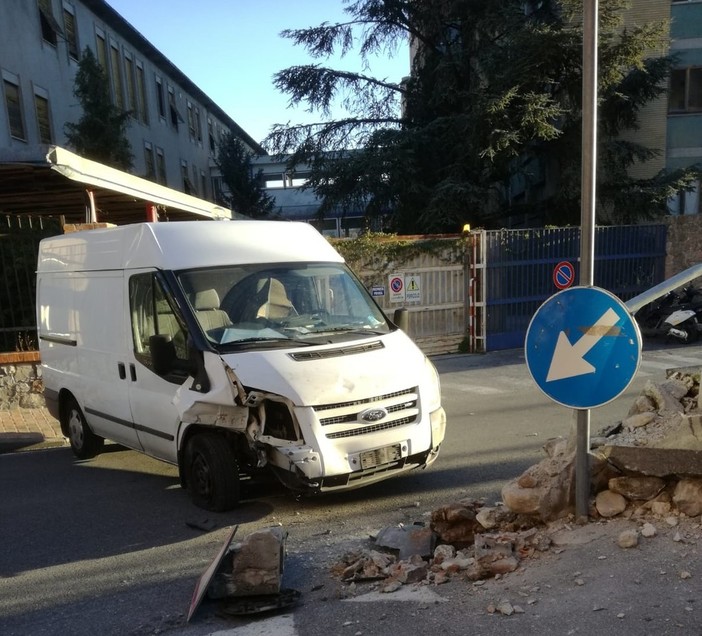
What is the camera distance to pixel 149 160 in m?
→ 30.3

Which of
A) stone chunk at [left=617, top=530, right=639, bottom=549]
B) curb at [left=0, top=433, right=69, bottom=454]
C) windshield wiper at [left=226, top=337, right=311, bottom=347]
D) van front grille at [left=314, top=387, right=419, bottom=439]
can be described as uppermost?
windshield wiper at [left=226, top=337, right=311, bottom=347]

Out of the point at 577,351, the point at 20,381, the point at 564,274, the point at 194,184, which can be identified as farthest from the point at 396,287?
the point at 194,184

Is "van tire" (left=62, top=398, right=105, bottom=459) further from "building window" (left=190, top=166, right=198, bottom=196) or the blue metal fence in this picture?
"building window" (left=190, top=166, right=198, bottom=196)

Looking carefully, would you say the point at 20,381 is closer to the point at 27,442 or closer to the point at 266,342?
the point at 27,442

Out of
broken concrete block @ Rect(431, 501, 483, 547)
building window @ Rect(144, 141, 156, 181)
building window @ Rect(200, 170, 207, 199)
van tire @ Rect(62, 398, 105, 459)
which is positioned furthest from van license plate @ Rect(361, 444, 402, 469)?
building window @ Rect(200, 170, 207, 199)

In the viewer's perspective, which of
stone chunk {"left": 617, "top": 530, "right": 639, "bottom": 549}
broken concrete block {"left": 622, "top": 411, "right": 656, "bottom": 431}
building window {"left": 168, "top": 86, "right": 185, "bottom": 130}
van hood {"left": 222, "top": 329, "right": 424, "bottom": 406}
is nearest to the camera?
stone chunk {"left": 617, "top": 530, "right": 639, "bottom": 549}

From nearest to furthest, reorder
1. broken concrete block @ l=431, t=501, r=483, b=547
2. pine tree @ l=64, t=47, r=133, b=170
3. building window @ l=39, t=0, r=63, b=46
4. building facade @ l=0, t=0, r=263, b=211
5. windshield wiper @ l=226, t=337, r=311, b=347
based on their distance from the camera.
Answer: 1. broken concrete block @ l=431, t=501, r=483, b=547
2. windshield wiper @ l=226, t=337, r=311, b=347
3. building facade @ l=0, t=0, r=263, b=211
4. pine tree @ l=64, t=47, r=133, b=170
5. building window @ l=39, t=0, r=63, b=46

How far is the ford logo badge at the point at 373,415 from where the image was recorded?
4738 millimetres

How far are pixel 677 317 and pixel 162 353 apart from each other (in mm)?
11313

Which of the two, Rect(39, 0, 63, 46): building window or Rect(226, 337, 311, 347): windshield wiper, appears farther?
Rect(39, 0, 63, 46): building window

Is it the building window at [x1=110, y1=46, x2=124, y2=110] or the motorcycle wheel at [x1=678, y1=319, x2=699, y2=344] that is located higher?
the building window at [x1=110, y1=46, x2=124, y2=110]

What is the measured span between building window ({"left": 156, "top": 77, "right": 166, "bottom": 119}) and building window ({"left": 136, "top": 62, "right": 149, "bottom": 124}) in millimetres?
1738

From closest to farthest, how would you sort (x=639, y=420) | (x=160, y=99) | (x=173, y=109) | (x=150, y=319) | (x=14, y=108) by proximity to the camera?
(x=639, y=420) < (x=150, y=319) < (x=14, y=108) < (x=160, y=99) < (x=173, y=109)

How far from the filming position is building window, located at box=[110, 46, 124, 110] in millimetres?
26508
